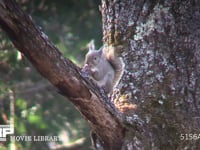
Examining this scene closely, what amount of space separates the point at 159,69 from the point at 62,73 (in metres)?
0.78

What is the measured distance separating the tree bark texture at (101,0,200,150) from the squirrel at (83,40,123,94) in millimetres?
82

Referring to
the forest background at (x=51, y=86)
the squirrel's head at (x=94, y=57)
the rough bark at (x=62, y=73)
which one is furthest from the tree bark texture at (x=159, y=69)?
the forest background at (x=51, y=86)

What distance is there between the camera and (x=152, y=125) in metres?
3.69

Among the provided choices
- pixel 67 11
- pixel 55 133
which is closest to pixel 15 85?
pixel 55 133

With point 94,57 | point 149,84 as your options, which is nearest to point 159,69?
point 149,84

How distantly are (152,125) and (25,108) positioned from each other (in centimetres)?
430

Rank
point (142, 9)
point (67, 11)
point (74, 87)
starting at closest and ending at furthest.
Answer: point (74, 87), point (142, 9), point (67, 11)

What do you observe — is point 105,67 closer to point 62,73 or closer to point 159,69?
point 159,69

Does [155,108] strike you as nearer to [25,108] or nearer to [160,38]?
[160,38]

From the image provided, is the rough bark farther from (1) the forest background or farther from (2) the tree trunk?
(1) the forest background

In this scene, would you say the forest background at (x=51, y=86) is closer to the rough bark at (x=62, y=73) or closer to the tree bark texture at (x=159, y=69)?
the tree bark texture at (x=159, y=69)

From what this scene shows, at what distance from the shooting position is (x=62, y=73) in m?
3.28

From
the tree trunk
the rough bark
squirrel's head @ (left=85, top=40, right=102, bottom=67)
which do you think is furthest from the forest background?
the rough bark

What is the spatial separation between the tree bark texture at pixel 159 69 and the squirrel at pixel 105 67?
0.08 meters
